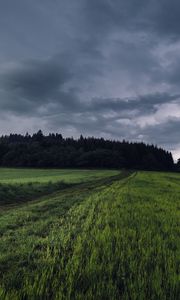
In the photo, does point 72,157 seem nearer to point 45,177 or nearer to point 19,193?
point 45,177

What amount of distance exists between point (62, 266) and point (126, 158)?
14139cm

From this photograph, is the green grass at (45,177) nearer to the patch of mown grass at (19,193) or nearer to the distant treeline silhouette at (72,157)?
the patch of mown grass at (19,193)

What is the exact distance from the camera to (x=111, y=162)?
13100 cm

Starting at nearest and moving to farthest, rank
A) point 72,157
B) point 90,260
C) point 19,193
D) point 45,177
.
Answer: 1. point 90,260
2. point 19,193
3. point 45,177
4. point 72,157

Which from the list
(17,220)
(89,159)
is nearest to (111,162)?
(89,159)

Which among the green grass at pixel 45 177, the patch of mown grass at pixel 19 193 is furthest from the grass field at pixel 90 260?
the green grass at pixel 45 177

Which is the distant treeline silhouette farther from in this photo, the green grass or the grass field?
the grass field

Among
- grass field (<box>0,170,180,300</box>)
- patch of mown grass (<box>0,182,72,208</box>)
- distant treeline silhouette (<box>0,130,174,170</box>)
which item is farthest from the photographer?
distant treeline silhouette (<box>0,130,174,170</box>)

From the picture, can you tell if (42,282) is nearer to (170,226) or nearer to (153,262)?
(153,262)

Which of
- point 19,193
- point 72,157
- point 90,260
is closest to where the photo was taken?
point 90,260

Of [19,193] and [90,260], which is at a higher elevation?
[90,260]

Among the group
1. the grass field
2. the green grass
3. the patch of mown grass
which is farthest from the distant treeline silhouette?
the grass field

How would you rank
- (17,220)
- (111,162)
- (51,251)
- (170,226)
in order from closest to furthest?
(51,251), (170,226), (17,220), (111,162)

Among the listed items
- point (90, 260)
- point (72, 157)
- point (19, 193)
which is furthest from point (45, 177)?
point (72, 157)
